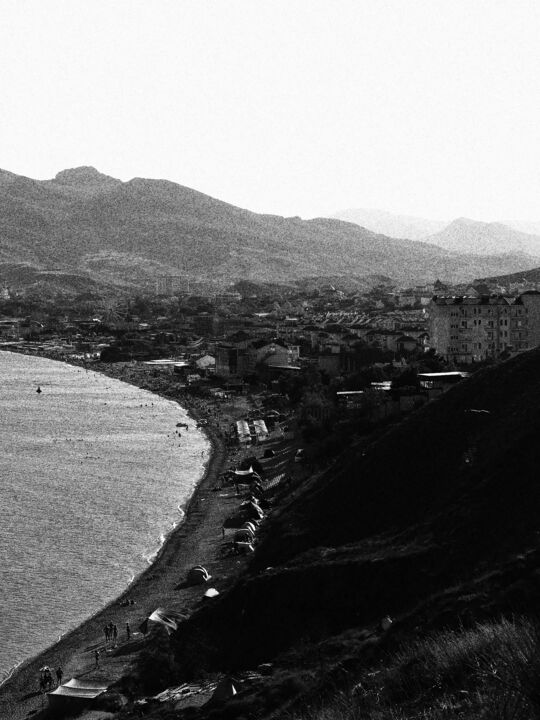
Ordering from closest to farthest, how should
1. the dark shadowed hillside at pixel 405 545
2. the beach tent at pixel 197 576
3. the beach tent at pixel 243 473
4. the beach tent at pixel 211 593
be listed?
the dark shadowed hillside at pixel 405 545 → the beach tent at pixel 211 593 → the beach tent at pixel 197 576 → the beach tent at pixel 243 473

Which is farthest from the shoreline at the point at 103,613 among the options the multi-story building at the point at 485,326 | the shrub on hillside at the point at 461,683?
the multi-story building at the point at 485,326

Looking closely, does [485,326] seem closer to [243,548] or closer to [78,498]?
[78,498]

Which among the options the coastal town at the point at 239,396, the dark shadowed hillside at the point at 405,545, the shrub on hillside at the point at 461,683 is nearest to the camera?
the shrub on hillside at the point at 461,683

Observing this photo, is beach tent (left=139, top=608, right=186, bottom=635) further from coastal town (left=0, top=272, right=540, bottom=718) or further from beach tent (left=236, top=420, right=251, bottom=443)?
beach tent (left=236, top=420, right=251, bottom=443)

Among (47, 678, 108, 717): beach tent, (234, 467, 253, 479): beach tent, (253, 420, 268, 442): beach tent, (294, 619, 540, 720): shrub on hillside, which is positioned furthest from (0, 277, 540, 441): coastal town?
(294, 619, 540, 720): shrub on hillside

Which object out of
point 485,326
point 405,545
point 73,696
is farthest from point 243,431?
point 73,696

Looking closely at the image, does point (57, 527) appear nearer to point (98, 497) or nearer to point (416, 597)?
point (98, 497)

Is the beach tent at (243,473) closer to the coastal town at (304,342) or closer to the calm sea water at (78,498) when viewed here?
the calm sea water at (78,498)

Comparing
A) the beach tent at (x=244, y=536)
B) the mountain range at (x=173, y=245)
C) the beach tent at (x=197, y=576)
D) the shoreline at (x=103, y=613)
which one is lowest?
the shoreline at (x=103, y=613)
